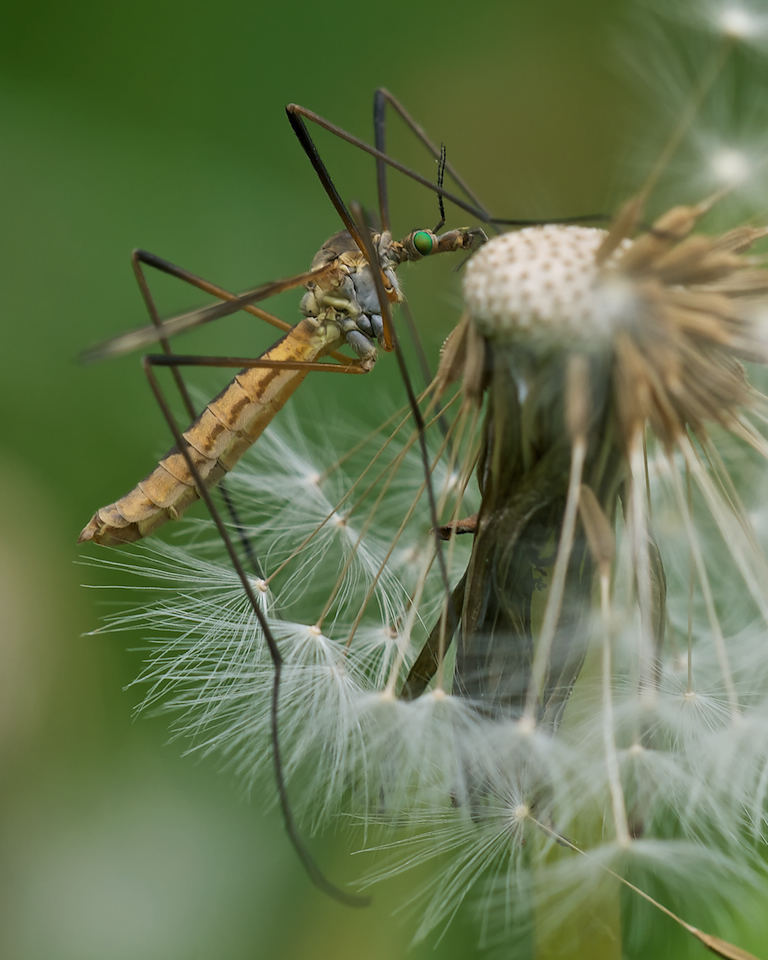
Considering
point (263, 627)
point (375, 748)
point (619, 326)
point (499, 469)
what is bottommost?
point (375, 748)

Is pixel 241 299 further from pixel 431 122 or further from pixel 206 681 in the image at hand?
pixel 431 122

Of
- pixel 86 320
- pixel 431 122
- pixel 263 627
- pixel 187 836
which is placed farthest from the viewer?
pixel 431 122

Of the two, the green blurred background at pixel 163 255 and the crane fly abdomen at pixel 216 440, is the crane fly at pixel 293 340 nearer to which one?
the crane fly abdomen at pixel 216 440

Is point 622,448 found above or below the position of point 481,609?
above

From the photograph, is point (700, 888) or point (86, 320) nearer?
point (700, 888)

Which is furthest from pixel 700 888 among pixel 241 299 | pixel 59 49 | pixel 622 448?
pixel 59 49
